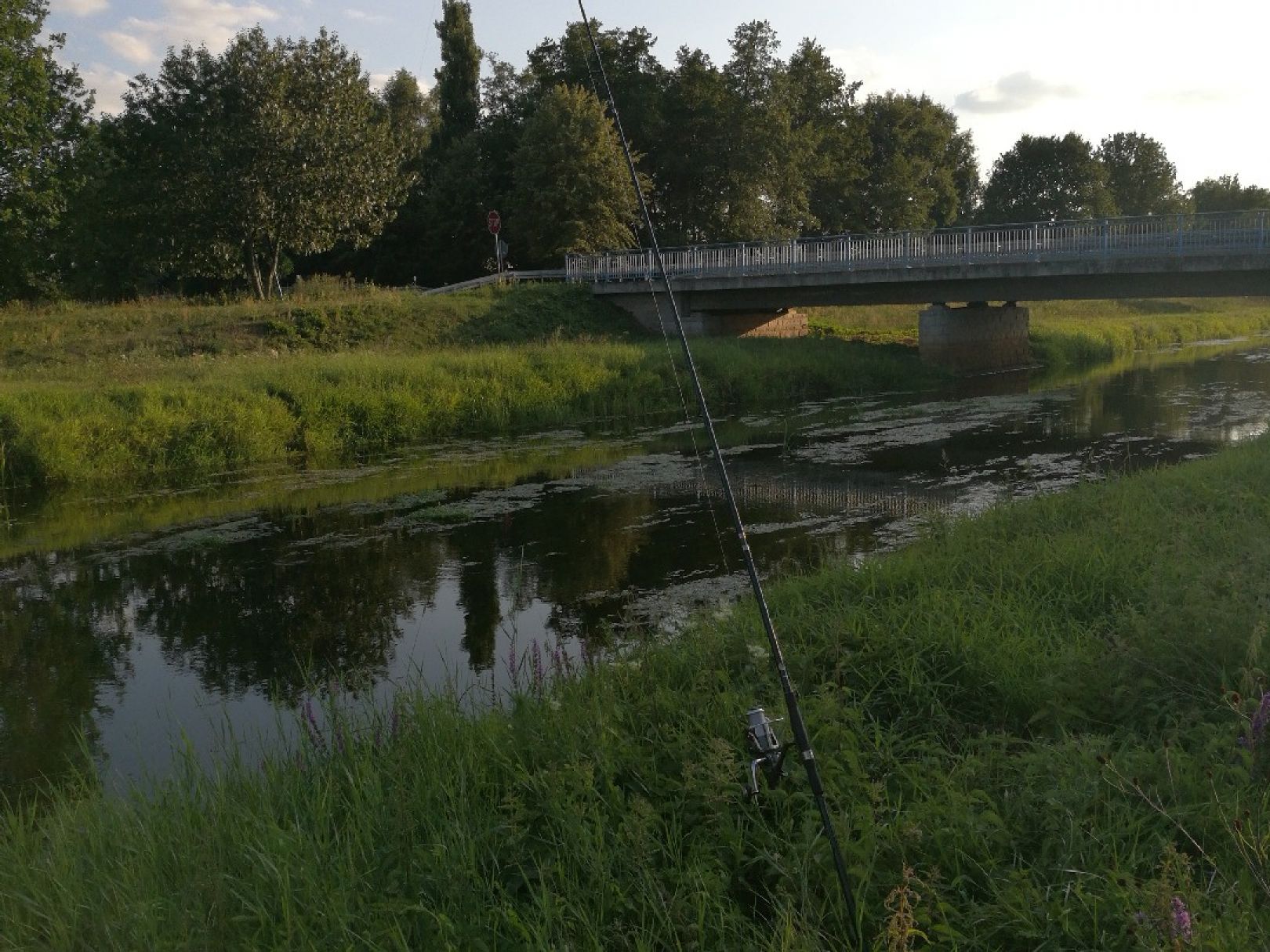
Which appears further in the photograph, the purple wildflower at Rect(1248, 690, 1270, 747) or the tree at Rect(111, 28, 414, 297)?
the tree at Rect(111, 28, 414, 297)

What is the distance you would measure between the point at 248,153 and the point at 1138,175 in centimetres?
7054

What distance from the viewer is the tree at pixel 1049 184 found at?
3036 inches

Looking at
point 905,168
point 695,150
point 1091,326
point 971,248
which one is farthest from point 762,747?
point 905,168

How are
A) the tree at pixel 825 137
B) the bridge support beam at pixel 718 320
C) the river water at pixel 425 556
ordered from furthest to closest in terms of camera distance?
the tree at pixel 825 137 → the bridge support beam at pixel 718 320 → the river water at pixel 425 556

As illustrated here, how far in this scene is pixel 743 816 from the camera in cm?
418

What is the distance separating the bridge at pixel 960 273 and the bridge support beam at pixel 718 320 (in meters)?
0.06

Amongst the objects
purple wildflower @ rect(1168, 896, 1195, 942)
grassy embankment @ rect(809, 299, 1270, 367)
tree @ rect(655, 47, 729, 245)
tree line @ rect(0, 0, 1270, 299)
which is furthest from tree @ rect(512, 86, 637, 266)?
purple wildflower @ rect(1168, 896, 1195, 942)

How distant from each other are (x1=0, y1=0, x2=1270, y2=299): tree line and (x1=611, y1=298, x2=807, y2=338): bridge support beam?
14.8 ft

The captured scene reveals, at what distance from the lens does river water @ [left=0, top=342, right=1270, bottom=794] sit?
7906 millimetres

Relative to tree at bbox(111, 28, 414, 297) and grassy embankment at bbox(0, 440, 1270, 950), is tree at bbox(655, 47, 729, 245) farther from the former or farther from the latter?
grassy embankment at bbox(0, 440, 1270, 950)

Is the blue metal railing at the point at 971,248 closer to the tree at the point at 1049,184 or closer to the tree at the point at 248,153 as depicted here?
the tree at the point at 248,153

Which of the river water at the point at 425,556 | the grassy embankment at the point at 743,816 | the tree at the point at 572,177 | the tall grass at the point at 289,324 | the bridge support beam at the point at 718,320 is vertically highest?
the tree at the point at 572,177

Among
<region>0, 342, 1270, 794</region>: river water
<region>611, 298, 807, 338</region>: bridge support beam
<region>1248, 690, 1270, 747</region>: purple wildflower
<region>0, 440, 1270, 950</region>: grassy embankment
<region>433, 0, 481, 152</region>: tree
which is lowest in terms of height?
<region>0, 342, 1270, 794</region>: river water

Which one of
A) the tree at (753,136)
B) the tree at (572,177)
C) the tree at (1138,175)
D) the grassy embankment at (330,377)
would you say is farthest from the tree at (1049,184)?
the grassy embankment at (330,377)
